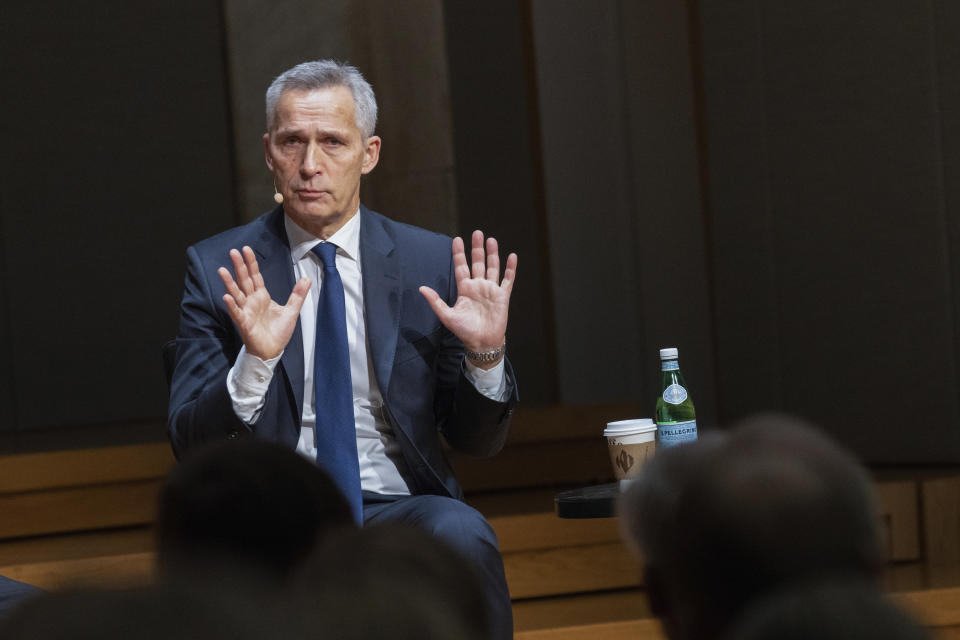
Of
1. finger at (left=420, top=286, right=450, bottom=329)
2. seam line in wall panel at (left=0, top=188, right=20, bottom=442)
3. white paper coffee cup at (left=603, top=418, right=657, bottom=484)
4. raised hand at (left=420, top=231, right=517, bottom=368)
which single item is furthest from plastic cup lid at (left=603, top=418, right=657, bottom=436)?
seam line in wall panel at (left=0, top=188, right=20, bottom=442)

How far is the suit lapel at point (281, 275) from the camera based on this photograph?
2.10 meters

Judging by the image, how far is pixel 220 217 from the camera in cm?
507

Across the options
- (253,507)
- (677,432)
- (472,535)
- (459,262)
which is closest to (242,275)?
(459,262)

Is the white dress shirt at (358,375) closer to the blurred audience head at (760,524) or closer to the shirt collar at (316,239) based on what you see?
the shirt collar at (316,239)

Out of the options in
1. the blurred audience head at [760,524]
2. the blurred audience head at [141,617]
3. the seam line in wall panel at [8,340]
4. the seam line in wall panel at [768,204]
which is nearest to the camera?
the blurred audience head at [141,617]

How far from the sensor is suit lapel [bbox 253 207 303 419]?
6.89 feet

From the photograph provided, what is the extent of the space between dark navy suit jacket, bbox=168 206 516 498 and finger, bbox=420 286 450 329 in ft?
0.40

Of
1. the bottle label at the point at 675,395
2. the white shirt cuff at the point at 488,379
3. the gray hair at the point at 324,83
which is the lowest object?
the bottle label at the point at 675,395

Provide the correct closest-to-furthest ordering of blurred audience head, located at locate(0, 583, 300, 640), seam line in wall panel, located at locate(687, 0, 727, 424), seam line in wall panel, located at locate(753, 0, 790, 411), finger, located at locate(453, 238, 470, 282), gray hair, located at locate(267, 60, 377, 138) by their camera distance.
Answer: blurred audience head, located at locate(0, 583, 300, 640) → finger, located at locate(453, 238, 470, 282) → gray hair, located at locate(267, 60, 377, 138) → seam line in wall panel, located at locate(753, 0, 790, 411) → seam line in wall panel, located at locate(687, 0, 727, 424)

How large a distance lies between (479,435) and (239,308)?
1.55ft

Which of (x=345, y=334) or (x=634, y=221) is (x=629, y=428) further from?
(x=634, y=221)

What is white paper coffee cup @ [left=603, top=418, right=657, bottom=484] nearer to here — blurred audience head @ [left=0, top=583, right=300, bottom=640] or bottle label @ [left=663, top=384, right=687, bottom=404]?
bottle label @ [left=663, top=384, right=687, bottom=404]

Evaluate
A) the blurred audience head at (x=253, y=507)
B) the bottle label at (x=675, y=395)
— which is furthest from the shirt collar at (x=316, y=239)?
the blurred audience head at (x=253, y=507)

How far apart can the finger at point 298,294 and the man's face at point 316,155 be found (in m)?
0.22
